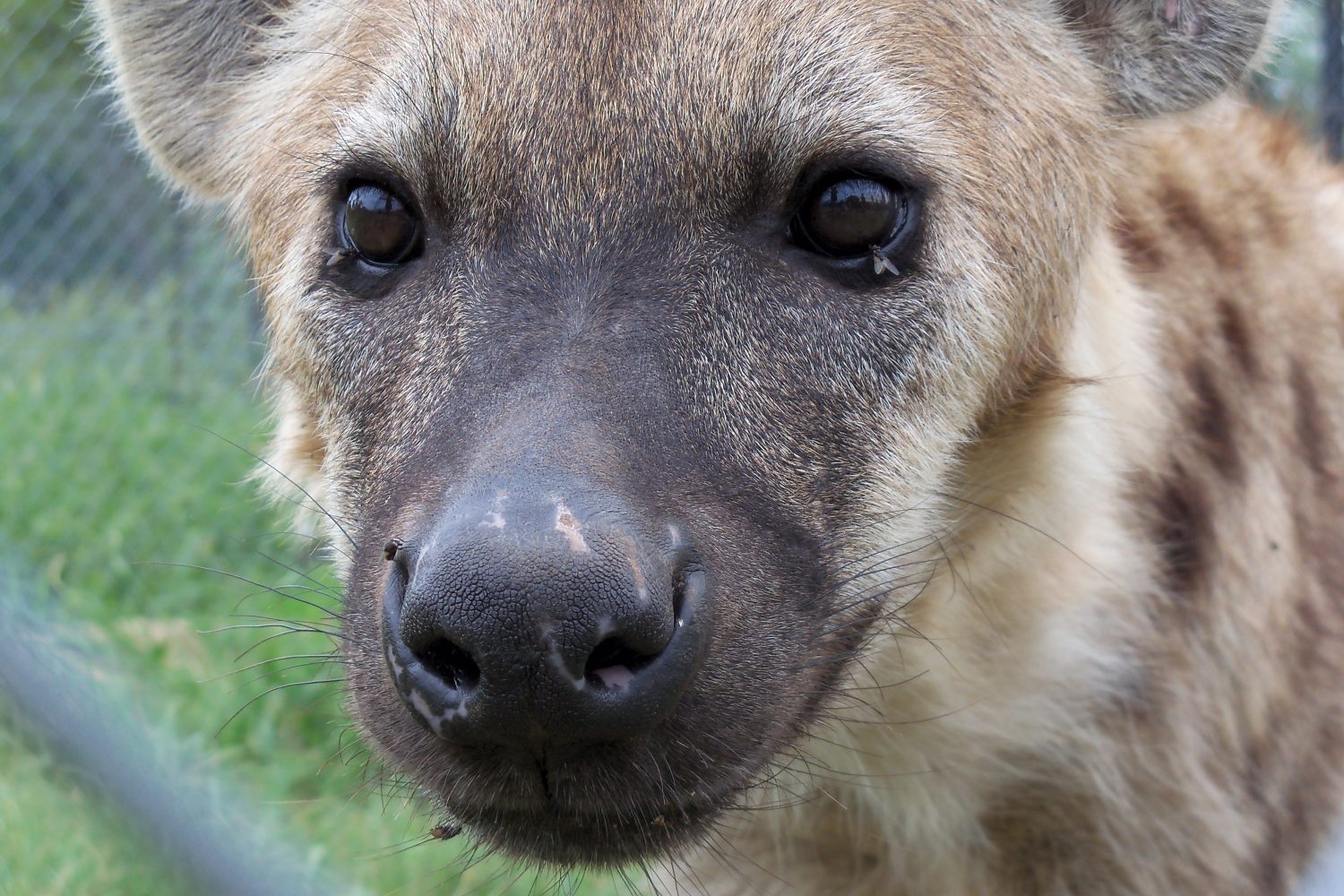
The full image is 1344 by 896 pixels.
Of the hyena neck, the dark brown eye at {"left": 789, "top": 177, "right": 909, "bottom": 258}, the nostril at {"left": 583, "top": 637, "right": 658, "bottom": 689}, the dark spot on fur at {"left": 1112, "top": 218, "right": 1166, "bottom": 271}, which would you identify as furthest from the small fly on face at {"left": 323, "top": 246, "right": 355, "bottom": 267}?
the dark spot on fur at {"left": 1112, "top": 218, "right": 1166, "bottom": 271}

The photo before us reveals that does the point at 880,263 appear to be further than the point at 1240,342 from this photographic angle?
No

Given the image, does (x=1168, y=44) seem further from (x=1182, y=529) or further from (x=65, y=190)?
(x=65, y=190)

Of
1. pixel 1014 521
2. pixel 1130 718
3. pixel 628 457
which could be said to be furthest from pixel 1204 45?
pixel 628 457

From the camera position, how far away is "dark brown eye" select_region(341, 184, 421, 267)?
2.24 m

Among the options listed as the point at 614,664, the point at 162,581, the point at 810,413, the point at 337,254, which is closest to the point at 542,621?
the point at 614,664

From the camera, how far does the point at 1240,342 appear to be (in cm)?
279

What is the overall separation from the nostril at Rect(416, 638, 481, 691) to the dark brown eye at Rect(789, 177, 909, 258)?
0.83m

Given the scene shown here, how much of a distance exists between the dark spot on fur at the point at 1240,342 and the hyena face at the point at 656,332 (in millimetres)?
503

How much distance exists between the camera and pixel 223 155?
286cm

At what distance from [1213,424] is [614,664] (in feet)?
5.04

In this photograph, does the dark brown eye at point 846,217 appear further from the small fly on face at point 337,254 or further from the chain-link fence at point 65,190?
the chain-link fence at point 65,190

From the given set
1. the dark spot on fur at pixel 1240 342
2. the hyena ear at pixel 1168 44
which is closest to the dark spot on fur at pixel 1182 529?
the dark spot on fur at pixel 1240 342

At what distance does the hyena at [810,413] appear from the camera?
5.86 ft

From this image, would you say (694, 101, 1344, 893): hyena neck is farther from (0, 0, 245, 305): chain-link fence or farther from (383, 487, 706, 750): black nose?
(0, 0, 245, 305): chain-link fence
